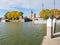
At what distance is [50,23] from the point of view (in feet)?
35.7

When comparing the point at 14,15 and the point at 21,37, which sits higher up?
the point at 21,37

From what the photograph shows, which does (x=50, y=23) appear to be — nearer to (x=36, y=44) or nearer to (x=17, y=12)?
(x=36, y=44)

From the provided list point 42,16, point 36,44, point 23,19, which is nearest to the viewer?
point 36,44

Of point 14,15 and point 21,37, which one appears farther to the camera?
point 14,15

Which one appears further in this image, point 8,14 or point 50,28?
point 8,14

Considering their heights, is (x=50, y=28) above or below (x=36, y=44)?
above

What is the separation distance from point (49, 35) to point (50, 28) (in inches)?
19.7

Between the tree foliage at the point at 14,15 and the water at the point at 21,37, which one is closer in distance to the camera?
the water at the point at 21,37

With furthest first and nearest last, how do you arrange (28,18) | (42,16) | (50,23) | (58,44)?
(28,18), (42,16), (50,23), (58,44)

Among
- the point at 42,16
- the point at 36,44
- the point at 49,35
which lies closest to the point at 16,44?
the point at 36,44

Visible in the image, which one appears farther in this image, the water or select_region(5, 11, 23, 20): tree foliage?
select_region(5, 11, 23, 20): tree foliage

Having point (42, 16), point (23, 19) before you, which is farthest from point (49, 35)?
point (23, 19)

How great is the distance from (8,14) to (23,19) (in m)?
14.7

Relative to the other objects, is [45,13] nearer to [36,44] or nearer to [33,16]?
[33,16]
